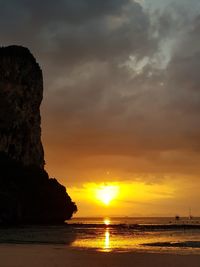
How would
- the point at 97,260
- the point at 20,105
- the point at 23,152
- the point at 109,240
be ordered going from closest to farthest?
the point at 97,260, the point at 109,240, the point at 23,152, the point at 20,105

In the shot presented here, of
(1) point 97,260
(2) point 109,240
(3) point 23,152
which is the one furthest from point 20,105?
(1) point 97,260

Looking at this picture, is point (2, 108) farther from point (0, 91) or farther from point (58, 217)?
point (58, 217)

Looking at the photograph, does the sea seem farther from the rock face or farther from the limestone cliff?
the limestone cliff

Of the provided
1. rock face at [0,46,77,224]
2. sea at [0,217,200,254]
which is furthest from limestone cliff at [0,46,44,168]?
sea at [0,217,200,254]

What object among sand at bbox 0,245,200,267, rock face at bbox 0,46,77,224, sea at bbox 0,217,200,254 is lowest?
sand at bbox 0,245,200,267

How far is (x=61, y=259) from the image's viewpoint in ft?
108

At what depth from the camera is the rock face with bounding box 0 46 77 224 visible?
121 metres

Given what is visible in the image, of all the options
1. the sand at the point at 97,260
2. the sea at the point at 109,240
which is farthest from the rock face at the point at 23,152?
the sand at the point at 97,260

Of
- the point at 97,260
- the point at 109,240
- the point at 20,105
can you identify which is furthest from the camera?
the point at 20,105

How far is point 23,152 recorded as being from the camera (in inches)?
5689

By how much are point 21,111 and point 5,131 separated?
1045 centimetres

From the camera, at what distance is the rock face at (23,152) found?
121m

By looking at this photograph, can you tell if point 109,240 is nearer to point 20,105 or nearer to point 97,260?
point 97,260

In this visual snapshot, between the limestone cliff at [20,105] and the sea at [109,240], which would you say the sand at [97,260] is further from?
the limestone cliff at [20,105]
